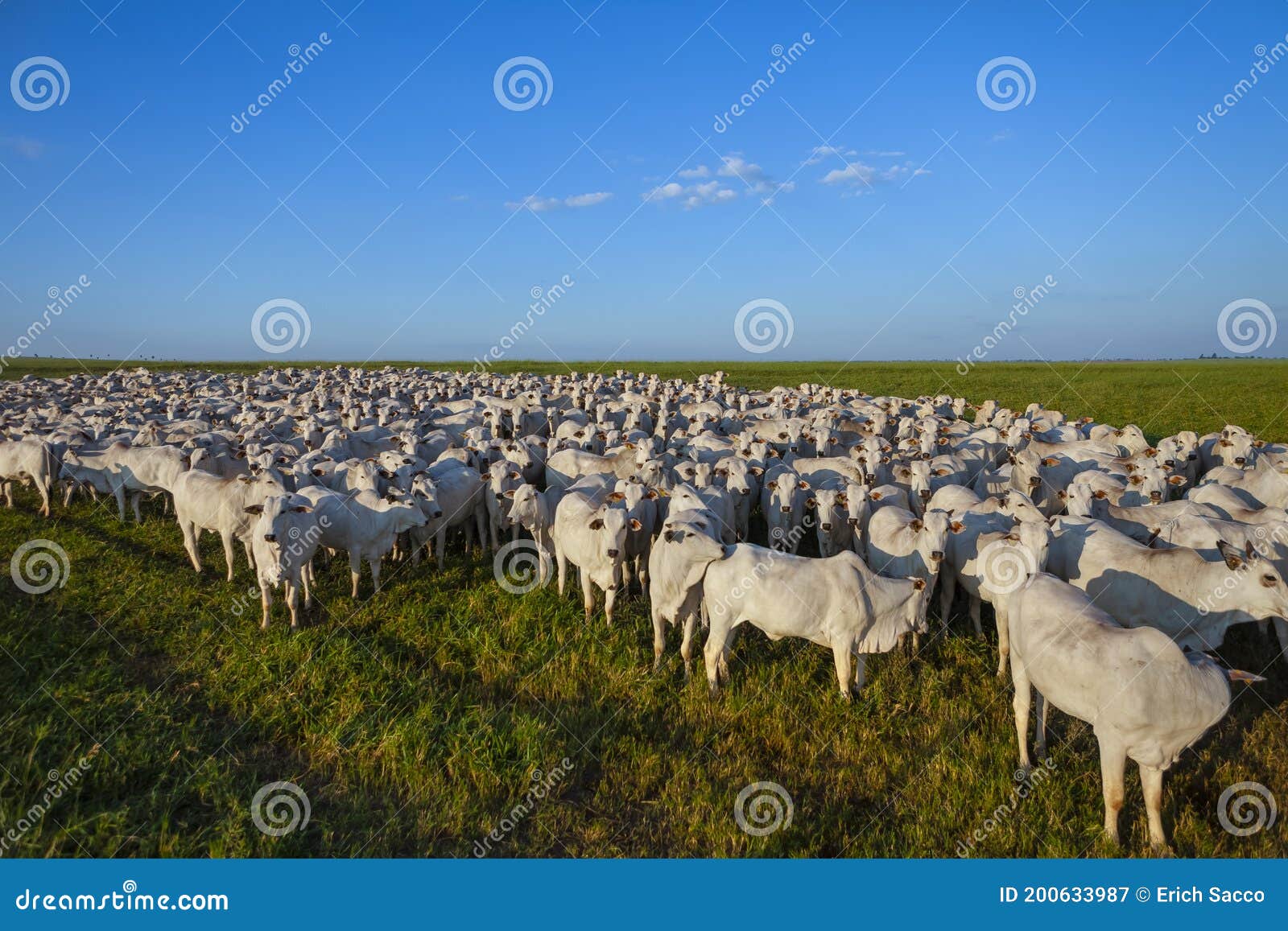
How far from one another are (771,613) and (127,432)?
62.8ft

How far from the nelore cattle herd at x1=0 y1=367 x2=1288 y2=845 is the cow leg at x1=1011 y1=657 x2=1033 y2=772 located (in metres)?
0.04

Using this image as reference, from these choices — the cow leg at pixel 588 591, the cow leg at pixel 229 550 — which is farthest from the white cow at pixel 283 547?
the cow leg at pixel 588 591

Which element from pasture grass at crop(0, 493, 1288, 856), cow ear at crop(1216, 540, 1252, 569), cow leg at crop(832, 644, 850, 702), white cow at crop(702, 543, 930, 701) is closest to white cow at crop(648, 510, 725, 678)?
white cow at crop(702, 543, 930, 701)

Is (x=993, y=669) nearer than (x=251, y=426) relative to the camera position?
Yes

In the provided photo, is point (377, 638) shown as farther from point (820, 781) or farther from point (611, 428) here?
point (611, 428)

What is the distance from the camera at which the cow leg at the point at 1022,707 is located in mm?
7230

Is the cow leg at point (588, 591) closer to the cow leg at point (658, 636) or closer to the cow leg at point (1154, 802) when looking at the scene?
the cow leg at point (658, 636)

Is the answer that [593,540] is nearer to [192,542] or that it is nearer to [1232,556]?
[1232,556]

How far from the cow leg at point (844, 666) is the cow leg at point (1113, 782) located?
274 centimetres

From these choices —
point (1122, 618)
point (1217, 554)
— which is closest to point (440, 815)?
point (1122, 618)

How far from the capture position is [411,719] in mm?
8062

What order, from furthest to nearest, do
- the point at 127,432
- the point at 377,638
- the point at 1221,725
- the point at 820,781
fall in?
the point at 127,432
the point at 377,638
the point at 1221,725
the point at 820,781

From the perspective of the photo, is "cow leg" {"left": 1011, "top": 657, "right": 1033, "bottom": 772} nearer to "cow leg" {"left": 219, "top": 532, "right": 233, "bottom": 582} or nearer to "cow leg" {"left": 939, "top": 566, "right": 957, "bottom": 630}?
"cow leg" {"left": 939, "top": 566, "right": 957, "bottom": 630}

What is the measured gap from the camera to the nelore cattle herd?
7047mm
